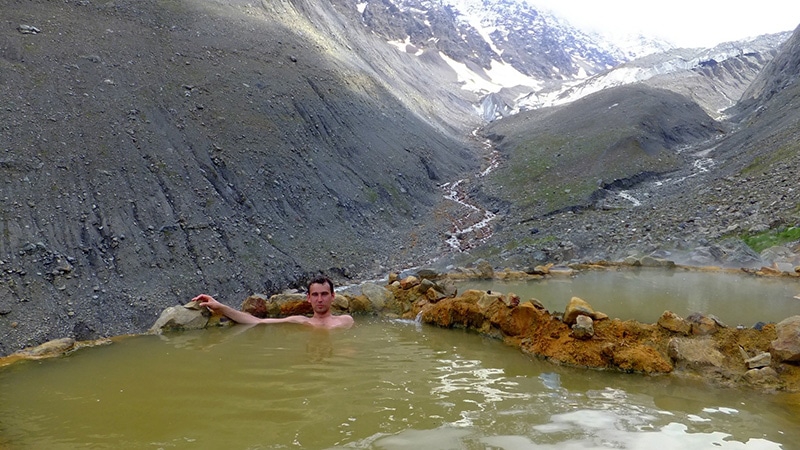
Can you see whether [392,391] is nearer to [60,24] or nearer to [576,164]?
[60,24]

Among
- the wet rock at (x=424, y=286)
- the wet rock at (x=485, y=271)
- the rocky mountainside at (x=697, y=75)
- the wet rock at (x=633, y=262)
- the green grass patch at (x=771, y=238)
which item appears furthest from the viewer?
the rocky mountainside at (x=697, y=75)

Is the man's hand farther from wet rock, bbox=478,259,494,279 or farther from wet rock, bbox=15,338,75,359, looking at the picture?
wet rock, bbox=478,259,494,279

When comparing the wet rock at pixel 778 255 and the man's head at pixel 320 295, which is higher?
the wet rock at pixel 778 255

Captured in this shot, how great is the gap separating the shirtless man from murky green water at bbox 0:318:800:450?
171 centimetres

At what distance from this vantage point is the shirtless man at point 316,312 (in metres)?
10.4

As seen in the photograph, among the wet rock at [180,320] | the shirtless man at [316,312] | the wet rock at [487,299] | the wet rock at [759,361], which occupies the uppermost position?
the wet rock at [759,361]

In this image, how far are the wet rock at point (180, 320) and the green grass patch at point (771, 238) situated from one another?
64.6ft

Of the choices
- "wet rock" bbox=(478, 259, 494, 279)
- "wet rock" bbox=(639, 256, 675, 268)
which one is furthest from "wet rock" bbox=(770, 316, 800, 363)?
"wet rock" bbox=(639, 256, 675, 268)

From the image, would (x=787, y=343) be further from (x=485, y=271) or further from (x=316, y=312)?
(x=485, y=271)

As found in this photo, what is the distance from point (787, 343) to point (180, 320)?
9960 mm

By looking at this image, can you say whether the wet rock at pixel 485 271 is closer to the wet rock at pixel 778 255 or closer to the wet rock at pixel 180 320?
the wet rock at pixel 778 255

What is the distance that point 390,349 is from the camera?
8695 mm

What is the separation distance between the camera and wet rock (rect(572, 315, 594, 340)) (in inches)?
328

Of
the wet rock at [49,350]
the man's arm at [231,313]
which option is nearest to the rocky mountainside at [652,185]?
the man's arm at [231,313]
